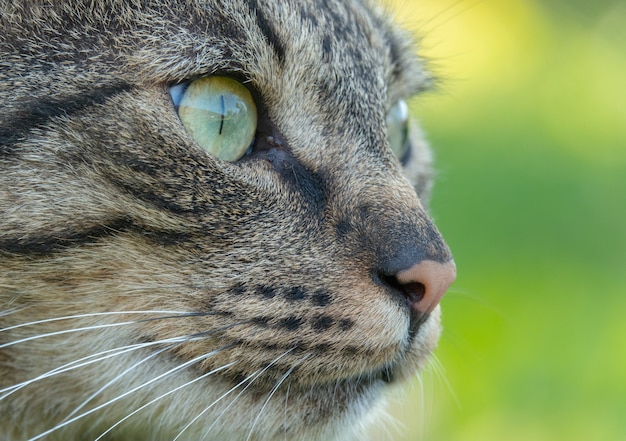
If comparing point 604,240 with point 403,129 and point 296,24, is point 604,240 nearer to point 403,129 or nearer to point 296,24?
point 403,129

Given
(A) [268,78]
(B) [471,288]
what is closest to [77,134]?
(A) [268,78]

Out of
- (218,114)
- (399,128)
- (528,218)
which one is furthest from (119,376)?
(528,218)

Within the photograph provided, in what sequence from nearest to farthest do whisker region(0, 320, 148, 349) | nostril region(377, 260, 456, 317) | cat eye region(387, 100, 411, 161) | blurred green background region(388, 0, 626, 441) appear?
1. whisker region(0, 320, 148, 349)
2. nostril region(377, 260, 456, 317)
3. cat eye region(387, 100, 411, 161)
4. blurred green background region(388, 0, 626, 441)

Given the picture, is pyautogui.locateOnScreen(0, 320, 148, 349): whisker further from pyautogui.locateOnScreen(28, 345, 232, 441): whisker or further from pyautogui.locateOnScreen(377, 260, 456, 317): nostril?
pyautogui.locateOnScreen(377, 260, 456, 317): nostril

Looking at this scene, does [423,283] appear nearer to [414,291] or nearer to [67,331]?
[414,291]

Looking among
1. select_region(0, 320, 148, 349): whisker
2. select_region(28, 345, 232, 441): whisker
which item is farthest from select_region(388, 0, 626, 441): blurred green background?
select_region(0, 320, 148, 349): whisker

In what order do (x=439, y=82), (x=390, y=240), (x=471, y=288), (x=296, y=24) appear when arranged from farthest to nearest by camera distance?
(x=471, y=288) → (x=439, y=82) → (x=296, y=24) → (x=390, y=240)
